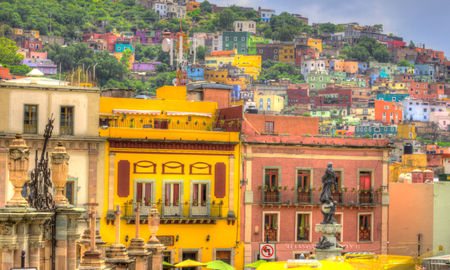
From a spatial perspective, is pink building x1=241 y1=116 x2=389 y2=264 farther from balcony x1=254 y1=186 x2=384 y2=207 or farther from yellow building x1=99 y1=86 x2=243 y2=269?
yellow building x1=99 y1=86 x2=243 y2=269

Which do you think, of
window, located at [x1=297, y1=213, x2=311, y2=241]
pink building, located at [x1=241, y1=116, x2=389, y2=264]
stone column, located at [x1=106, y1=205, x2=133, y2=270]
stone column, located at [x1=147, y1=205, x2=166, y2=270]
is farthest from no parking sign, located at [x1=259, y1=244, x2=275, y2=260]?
stone column, located at [x1=106, y1=205, x2=133, y2=270]

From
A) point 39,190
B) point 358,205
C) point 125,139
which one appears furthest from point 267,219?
point 39,190

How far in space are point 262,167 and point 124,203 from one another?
680 centimetres

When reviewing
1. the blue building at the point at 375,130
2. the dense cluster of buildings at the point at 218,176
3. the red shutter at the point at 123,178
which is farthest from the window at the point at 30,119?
the blue building at the point at 375,130

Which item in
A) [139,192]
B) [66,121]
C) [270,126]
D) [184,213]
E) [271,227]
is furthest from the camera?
[270,126]

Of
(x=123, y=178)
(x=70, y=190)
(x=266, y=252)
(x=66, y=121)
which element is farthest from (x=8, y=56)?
(x=70, y=190)

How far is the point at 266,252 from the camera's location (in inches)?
1825

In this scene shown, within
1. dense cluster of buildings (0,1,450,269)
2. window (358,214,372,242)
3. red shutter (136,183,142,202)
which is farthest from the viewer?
window (358,214,372,242)

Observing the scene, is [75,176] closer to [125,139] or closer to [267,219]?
[125,139]

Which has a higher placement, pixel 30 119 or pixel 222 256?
pixel 30 119

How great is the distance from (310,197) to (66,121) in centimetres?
1206

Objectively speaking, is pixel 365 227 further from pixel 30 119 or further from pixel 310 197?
pixel 30 119

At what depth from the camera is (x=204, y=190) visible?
46656 mm

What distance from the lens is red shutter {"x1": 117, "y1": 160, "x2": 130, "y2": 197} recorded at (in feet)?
147
